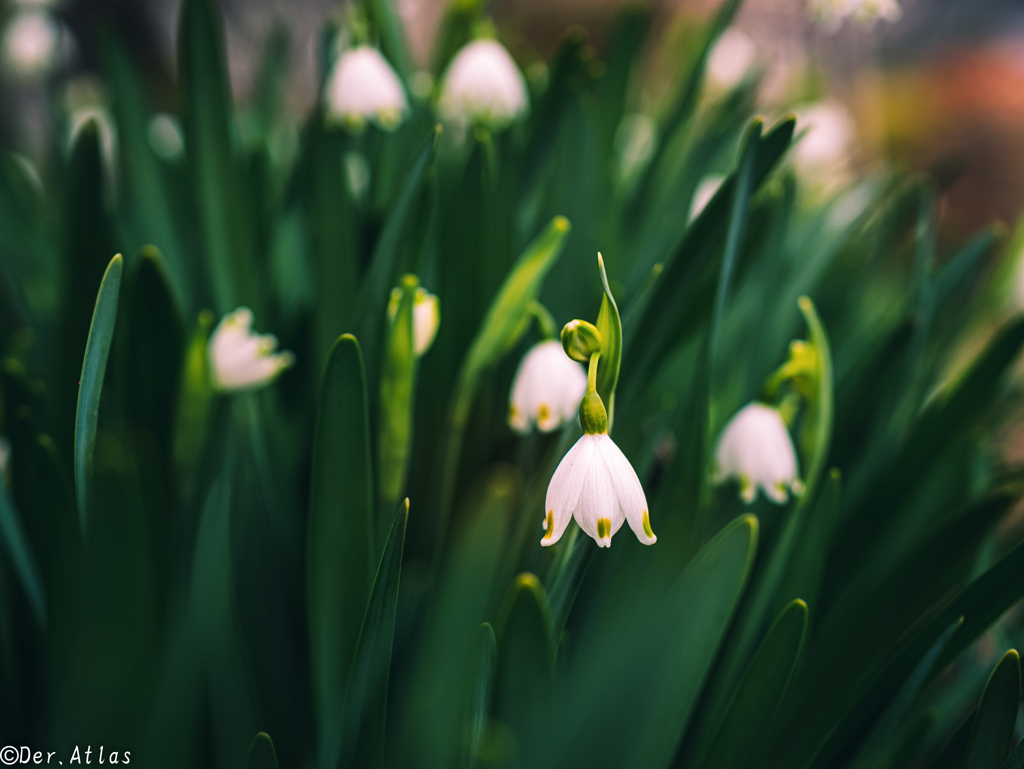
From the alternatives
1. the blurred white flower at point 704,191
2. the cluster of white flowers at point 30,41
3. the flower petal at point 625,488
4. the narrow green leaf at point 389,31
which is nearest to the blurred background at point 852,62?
the cluster of white flowers at point 30,41

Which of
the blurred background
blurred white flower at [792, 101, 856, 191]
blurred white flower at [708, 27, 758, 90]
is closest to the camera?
blurred white flower at [792, 101, 856, 191]

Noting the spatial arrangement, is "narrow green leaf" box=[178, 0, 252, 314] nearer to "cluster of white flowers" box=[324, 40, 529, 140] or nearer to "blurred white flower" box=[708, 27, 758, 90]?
"cluster of white flowers" box=[324, 40, 529, 140]

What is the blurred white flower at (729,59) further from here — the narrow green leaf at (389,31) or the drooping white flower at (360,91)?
the drooping white flower at (360,91)

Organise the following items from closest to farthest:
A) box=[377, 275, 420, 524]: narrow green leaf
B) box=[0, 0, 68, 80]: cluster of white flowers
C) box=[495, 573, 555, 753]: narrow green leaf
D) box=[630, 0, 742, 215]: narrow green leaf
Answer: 1. box=[495, 573, 555, 753]: narrow green leaf
2. box=[377, 275, 420, 524]: narrow green leaf
3. box=[630, 0, 742, 215]: narrow green leaf
4. box=[0, 0, 68, 80]: cluster of white flowers

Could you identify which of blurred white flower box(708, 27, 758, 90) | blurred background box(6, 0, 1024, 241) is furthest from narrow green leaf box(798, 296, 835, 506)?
blurred background box(6, 0, 1024, 241)

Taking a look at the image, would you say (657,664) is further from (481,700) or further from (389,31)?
(389,31)

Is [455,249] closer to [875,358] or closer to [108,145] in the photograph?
[875,358]

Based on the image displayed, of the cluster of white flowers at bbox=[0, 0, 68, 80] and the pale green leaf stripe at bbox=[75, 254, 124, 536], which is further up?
the cluster of white flowers at bbox=[0, 0, 68, 80]

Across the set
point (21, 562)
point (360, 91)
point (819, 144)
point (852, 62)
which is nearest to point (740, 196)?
point (360, 91)
